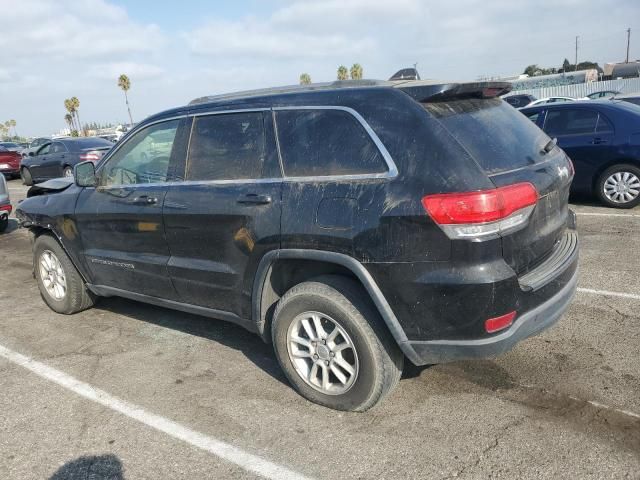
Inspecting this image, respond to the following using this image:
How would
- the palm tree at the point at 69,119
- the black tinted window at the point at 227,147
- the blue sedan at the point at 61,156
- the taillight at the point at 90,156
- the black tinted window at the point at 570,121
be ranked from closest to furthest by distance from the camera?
the black tinted window at the point at 227,147 → the black tinted window at the point at 570,121 → the taillight at the point at 90,156 → the blue sedan at the point at 61,156 → the palm tree at the point at 69,119

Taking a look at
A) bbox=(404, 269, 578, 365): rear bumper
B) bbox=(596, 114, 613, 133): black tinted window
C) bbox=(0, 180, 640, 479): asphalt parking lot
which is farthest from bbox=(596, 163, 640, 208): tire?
bbox=(404, 269, 578, 365): rear bumper

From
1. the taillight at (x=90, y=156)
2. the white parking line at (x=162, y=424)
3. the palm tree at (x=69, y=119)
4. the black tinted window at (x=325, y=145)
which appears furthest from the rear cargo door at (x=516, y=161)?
the palm tree at (x=69, y=119)

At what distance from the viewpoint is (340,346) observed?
123 inches

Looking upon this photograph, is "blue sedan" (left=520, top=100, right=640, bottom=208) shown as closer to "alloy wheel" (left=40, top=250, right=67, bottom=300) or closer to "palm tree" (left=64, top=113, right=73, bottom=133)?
"alloy wheel" (left=40, top=250, right=67, bottom=300)

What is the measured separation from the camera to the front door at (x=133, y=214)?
13.0ft

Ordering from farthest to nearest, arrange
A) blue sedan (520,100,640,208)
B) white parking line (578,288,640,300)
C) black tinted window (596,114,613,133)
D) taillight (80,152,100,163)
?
taillight (80,152,100,163) → black tinted window (596,114,613,133) → blue sedan (520,100,640,208) → white parking line (578,288,640,300)

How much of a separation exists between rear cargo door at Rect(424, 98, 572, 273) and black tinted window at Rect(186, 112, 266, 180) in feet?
3.66

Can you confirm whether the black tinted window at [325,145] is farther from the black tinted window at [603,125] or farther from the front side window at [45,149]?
the front side window at [45,149]

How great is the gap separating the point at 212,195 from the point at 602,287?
3595 mm

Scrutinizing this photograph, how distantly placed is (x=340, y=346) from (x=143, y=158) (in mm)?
2218

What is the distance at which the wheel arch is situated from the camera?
9.40ft

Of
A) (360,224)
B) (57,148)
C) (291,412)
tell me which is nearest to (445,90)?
(360,224)

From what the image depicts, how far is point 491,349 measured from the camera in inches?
108

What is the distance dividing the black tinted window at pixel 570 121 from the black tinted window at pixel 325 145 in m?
6.27
